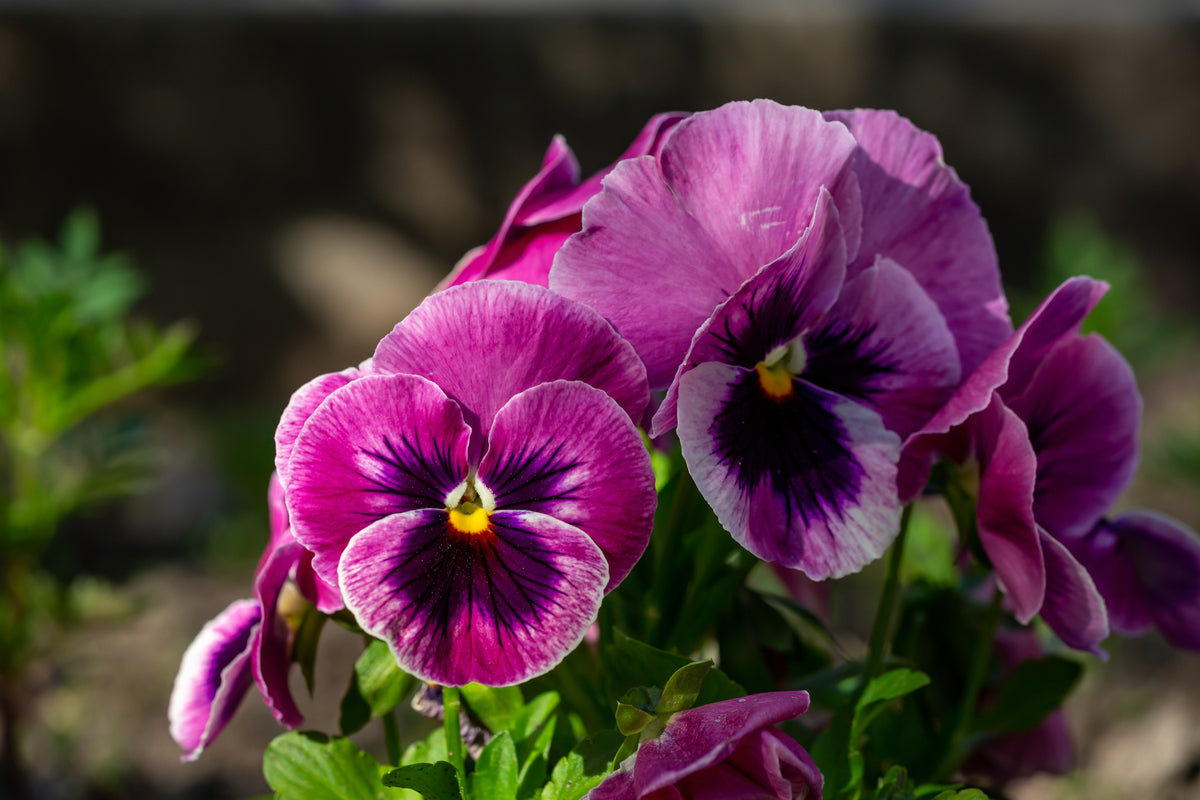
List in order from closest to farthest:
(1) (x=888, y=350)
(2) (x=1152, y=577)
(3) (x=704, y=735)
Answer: (3) (x=704, y=735)
(1) (x=888, y=350)
(2) (x=1152, y=577)

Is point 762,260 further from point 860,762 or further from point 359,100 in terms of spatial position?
point 359,100

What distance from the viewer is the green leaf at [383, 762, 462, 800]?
0.49 m

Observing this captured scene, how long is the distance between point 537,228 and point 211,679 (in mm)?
298

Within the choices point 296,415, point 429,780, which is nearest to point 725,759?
point 429,780

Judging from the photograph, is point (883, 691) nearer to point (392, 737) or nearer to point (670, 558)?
point (670, 558)

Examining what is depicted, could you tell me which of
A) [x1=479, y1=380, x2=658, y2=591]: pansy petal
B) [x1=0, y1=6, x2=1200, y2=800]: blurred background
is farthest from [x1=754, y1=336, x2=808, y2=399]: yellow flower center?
[x1=0, y1=6, x2=1200, y2=800]: blurred background

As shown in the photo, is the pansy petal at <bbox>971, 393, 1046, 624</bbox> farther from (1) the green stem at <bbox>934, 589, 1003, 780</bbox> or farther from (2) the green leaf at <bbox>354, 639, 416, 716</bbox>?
(2) the green leaf at <bbox>354, 639, 416, 716</bbox>

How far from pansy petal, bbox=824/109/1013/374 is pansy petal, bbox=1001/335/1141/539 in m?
0.05

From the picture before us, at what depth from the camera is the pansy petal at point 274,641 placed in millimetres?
544

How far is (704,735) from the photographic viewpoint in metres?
0.45

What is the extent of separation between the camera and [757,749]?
0.46m

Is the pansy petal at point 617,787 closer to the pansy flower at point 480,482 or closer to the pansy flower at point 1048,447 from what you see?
the pansy flower at point 480,482

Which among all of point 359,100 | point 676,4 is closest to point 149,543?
point 359,100

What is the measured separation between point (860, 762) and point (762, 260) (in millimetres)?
250
